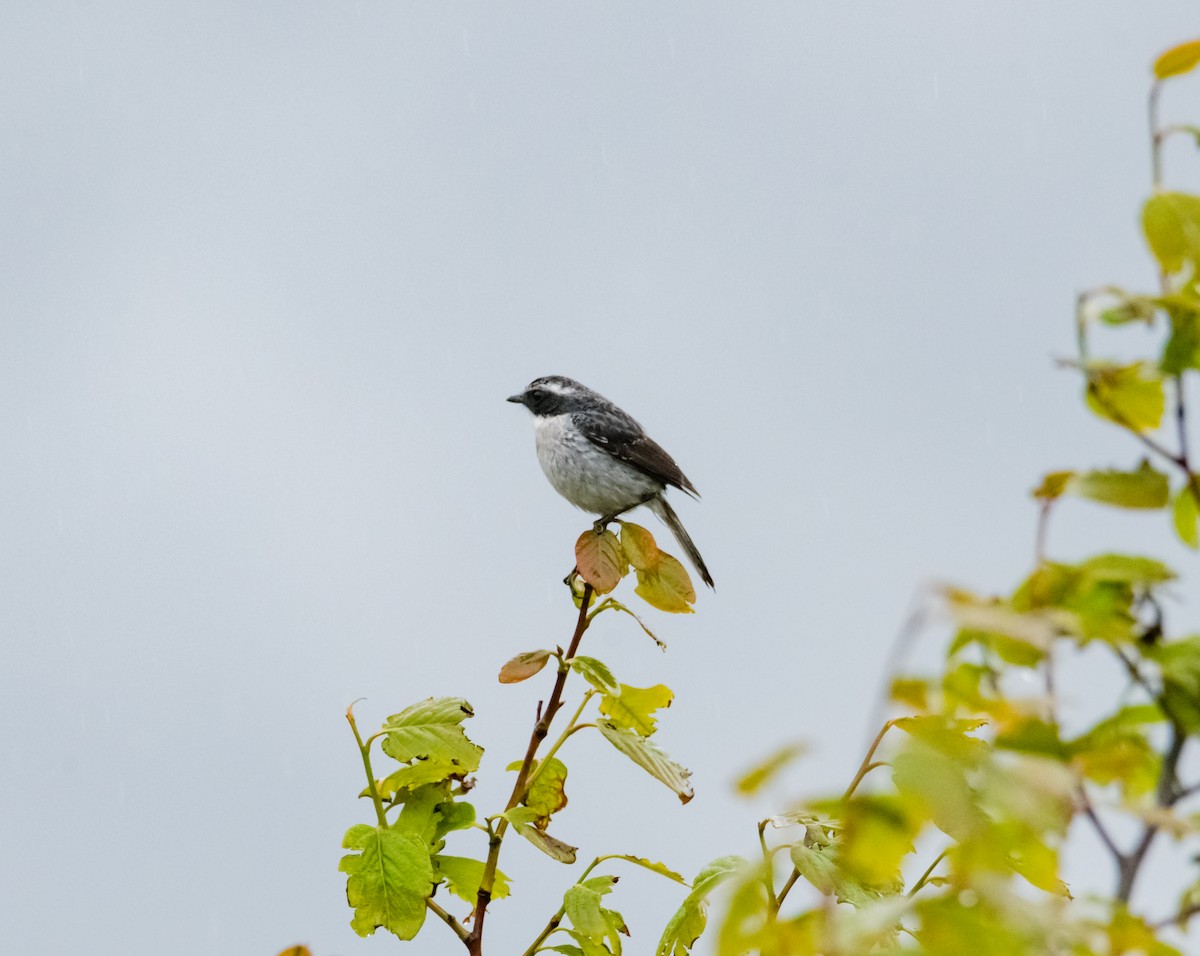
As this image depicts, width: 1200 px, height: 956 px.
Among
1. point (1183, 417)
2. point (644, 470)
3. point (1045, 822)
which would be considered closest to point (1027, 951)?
point (1045, 822)

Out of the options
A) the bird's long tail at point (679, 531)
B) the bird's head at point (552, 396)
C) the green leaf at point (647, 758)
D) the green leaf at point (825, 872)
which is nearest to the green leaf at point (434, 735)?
the green leaf at point (647, 758)

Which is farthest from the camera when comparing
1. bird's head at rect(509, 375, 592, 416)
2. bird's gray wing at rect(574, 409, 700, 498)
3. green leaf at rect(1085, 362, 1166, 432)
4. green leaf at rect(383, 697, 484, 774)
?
bird's head at rect(509, 375, 592, 416)

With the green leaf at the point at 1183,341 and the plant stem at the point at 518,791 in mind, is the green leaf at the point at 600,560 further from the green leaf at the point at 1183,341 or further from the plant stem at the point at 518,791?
the green leaf at the point at 1183,341

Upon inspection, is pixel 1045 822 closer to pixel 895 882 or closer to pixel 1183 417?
pixel 1183 417

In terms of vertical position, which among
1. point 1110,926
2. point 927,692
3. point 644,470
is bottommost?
point 1110,926

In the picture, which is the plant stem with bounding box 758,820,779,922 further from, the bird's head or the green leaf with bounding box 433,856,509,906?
the bird's head

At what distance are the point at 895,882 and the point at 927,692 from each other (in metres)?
1.97

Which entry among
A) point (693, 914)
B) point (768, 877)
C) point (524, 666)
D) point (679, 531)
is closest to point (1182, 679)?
point (768, 877)

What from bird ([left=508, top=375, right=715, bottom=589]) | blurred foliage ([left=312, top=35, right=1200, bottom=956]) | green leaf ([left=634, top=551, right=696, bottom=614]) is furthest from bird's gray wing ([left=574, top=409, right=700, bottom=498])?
blurred foliage ([left=312, top=35, right=1200, bottom=956])

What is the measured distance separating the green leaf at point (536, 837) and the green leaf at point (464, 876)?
0.18 meters

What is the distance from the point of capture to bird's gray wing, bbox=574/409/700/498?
28.2 ft

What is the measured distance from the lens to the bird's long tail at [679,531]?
8797mm

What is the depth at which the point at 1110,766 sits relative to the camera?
143 centimetres

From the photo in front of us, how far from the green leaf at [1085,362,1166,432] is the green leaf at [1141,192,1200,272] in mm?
133
